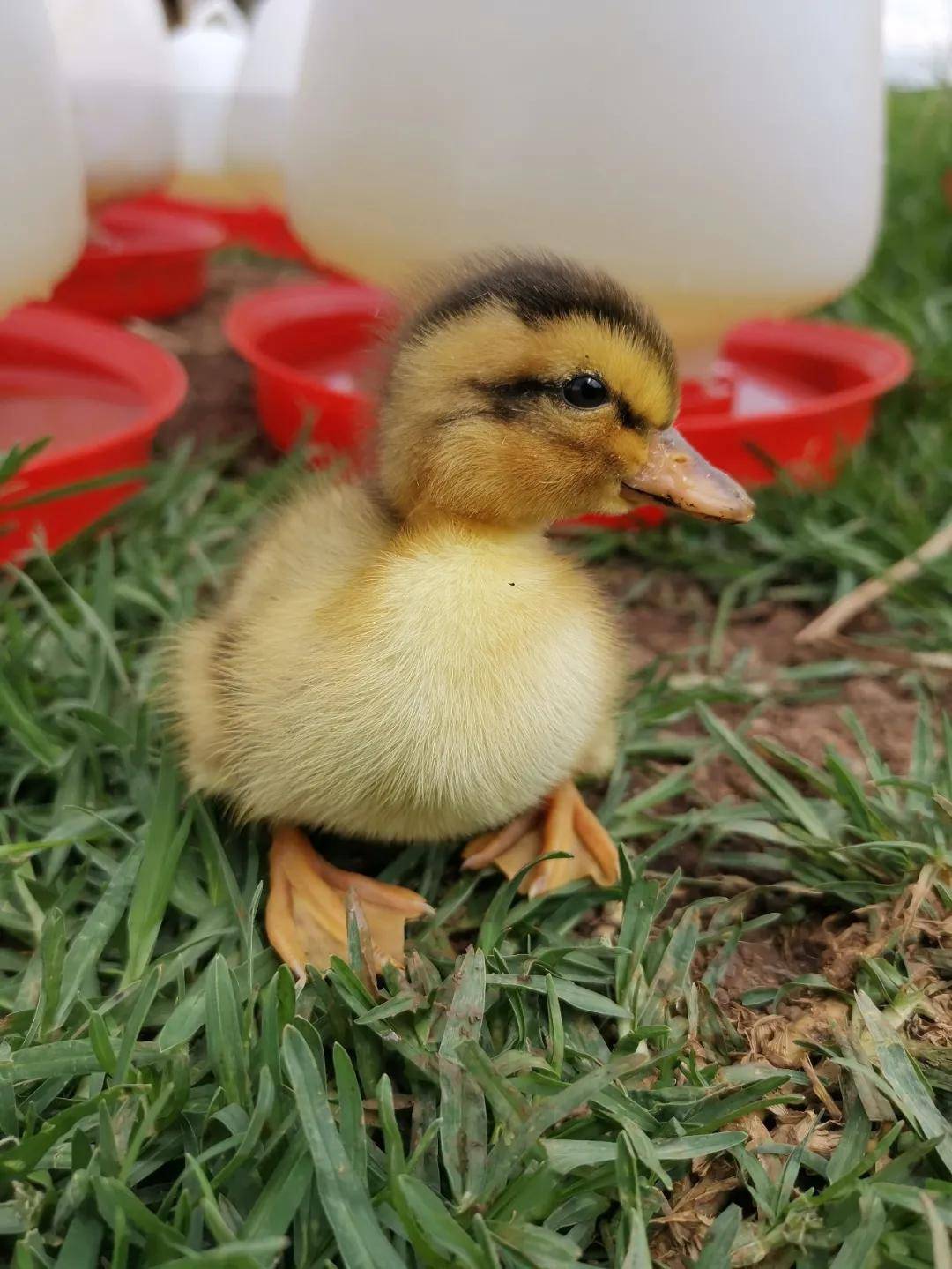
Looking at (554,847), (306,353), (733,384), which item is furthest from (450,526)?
(306,353)

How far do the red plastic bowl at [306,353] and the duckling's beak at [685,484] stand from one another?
0.56m

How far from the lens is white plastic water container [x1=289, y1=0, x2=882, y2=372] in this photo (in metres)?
1.28

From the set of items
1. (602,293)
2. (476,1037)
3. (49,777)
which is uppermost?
(602,293)

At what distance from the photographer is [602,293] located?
77 cm

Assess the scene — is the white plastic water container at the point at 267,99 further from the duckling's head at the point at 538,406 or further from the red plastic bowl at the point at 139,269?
the duckling's head at the point at 538,406

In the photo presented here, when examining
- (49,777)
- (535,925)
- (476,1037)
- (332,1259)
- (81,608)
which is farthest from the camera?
(81,608)

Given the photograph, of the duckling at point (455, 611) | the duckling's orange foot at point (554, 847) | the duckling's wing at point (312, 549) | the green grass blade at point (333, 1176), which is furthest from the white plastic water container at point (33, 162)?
the green grass blade at point (333, 1176)

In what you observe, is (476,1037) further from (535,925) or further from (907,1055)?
(907,1055)

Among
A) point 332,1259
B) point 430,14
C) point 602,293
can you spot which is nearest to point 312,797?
point 332,1259

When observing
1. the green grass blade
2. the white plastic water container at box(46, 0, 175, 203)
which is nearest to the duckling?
the green grass blade

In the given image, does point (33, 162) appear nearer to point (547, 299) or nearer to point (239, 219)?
point (547, 299)

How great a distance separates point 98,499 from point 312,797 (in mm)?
712

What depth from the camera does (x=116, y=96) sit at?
1.96 meters

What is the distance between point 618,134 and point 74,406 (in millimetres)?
881
